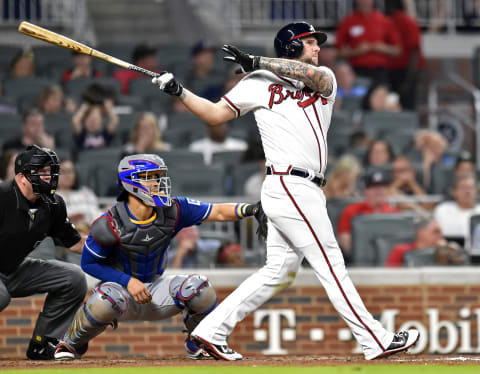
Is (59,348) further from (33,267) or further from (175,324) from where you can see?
(175,324)

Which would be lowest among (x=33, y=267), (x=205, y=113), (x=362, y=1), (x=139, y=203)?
(x=33, y=267)

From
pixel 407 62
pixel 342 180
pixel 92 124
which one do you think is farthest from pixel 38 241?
pixel 407 62

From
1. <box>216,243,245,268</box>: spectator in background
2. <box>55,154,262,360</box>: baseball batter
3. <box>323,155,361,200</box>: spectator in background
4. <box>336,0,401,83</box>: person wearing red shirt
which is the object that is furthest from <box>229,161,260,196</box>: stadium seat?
<box>55,154,262,360</box>: baseball batter

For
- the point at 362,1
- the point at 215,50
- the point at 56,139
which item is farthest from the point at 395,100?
the point at 56,139

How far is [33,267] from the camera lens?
20.4 feet

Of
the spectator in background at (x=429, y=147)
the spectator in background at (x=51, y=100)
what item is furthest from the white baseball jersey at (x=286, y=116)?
the spectator in background at (x=51, y=100)

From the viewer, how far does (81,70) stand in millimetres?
11688

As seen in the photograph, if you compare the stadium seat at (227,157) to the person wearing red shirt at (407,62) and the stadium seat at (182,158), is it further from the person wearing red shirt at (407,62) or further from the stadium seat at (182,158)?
the person wearing red shirt at (407,62)

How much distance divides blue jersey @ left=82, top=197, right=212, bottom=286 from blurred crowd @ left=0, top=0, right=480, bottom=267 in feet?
6.17

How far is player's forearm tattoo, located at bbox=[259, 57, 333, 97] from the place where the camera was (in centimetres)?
538

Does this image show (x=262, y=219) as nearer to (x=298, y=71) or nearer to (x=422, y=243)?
(x=298, y=71)

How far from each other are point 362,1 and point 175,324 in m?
5.83

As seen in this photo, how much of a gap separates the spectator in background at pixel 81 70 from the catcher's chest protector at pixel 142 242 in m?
6.06

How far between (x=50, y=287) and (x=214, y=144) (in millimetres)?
4564
